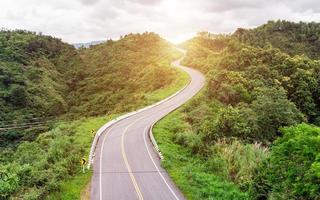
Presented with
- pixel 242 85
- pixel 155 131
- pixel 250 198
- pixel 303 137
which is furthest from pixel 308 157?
pixel 242 85

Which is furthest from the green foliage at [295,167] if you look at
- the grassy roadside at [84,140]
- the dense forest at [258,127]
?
the grassy roadside at [84,140]

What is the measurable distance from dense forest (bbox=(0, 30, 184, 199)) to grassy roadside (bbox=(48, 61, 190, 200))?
173mm

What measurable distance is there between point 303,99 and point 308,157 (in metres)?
38.3

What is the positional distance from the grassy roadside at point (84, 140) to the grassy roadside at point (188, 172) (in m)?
6.52

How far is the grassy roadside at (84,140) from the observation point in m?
24.6

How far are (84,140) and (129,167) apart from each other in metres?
9.29

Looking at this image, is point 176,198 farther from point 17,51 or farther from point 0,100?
point 17,51

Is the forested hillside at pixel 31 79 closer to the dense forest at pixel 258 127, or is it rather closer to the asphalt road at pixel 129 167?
the asphalt road at pixel 129 167

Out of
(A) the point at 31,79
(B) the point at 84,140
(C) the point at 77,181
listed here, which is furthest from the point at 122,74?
(C) the point at 77,181

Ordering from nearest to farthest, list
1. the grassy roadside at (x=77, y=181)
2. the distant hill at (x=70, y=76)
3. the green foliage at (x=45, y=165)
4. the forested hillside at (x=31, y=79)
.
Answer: the green foliage at (x=45, y=165) < the grassy roadside at (x=77, y=181) < the forested hillside at (x=31, y=79) < the distant hill at (x=70, y=76)

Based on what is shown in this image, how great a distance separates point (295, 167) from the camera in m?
18.3

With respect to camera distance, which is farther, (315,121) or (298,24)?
(298,24)

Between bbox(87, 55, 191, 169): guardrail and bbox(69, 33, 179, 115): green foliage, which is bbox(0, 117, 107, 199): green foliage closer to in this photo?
bbox(87, 55, 191, 169): guardrail

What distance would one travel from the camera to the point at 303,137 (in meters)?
18.4
